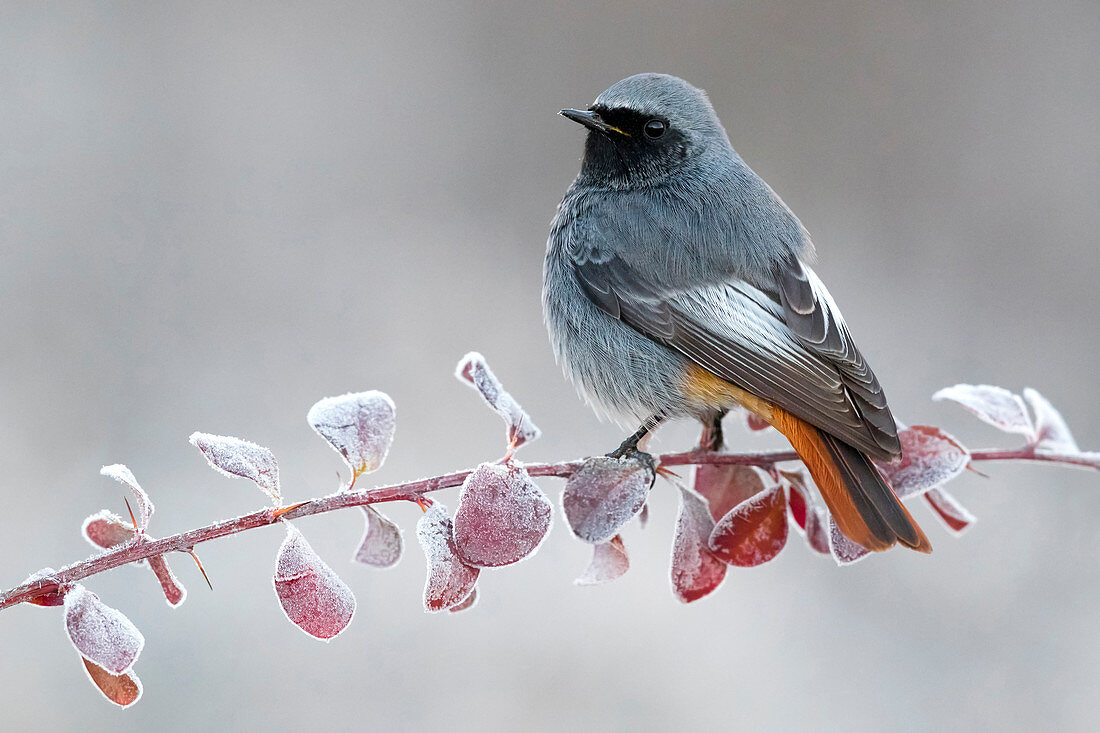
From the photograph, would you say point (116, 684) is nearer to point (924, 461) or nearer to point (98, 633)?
point (98, 633)

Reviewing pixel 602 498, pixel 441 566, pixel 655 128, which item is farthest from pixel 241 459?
pixel 655 128

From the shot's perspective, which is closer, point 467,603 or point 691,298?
point 467,603

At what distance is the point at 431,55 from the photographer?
7.03m

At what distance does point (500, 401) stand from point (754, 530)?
532mm

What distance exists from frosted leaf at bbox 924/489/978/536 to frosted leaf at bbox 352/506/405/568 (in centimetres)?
116

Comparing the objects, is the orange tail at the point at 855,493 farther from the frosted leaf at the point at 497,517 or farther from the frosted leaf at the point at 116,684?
the frosted leaf at the point at 116,684

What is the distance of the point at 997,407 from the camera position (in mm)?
2006

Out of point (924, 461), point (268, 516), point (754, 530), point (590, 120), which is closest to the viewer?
point (268, 516)

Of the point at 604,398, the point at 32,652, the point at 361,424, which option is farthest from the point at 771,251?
the point at 32,652

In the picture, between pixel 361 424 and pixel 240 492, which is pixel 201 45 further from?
pixel 361 424

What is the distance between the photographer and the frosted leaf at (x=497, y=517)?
160 centimetres

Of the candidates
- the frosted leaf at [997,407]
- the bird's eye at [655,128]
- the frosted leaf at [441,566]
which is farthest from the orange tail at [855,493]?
the bird's eye at [655,128]

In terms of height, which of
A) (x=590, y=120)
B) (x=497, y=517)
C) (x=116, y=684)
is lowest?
(x=116, y=684)

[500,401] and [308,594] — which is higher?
[500,401]
